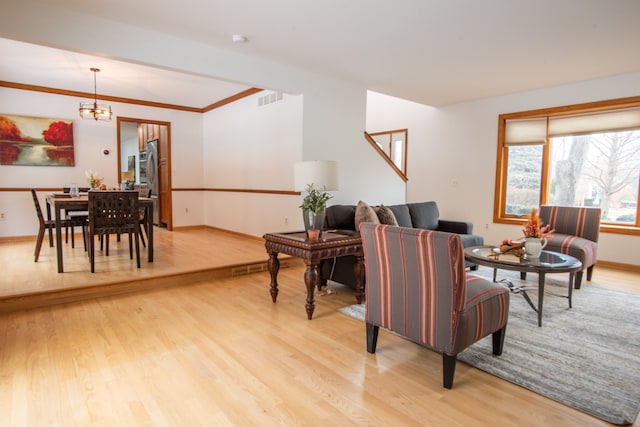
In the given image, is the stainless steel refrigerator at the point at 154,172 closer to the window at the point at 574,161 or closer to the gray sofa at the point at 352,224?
the gray sofa at the point at 352,224

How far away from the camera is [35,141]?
587 cm

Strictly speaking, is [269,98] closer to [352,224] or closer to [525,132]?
[352,224]

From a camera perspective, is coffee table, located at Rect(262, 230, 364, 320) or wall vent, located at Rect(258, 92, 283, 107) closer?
coffee table, located at Rect(262, 230, 364, 320)

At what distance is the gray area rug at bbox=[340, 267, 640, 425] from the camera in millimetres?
1917

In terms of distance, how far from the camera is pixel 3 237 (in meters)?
5.70

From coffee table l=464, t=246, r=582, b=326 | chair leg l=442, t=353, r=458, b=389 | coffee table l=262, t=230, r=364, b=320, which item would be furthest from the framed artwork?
chair leg l=442, t=353, r=458, b=389

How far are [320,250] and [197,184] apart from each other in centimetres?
527

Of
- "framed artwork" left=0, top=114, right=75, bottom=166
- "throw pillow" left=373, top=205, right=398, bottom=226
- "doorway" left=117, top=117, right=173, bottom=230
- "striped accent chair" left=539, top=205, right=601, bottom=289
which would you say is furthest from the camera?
"doorway" left=117, top=117, right=173, bottom=230

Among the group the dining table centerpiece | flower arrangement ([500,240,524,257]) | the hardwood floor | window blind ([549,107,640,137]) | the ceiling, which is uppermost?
the ceiling

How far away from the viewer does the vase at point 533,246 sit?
309 centimetres

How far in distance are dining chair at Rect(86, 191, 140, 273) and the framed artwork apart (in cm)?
298

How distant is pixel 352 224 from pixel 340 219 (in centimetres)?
15

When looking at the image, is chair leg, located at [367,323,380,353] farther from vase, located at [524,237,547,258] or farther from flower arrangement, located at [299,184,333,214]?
vase, located at [524,237,547,258]

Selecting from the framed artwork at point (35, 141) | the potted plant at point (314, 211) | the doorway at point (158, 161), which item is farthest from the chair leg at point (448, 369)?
the framed artwork at point (35, 141)
